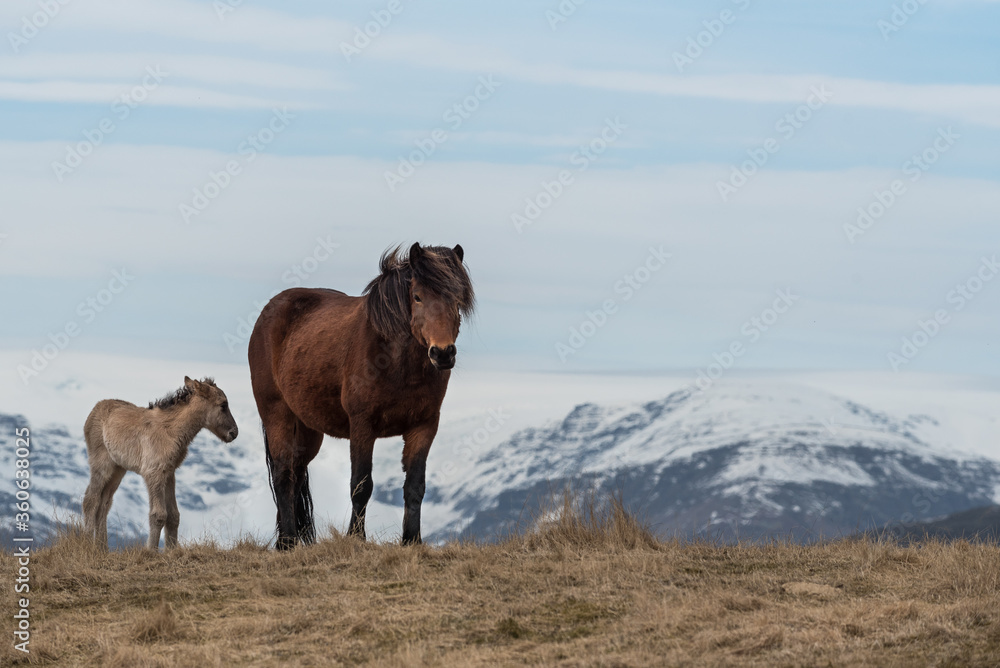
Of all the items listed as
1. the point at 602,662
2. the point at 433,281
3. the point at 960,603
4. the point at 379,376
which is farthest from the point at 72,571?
the point at 960,603

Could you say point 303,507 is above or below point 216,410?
below

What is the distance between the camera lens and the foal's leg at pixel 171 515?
12.8 meters

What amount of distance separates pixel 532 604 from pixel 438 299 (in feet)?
11.0

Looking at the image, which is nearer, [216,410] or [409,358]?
[409,358]

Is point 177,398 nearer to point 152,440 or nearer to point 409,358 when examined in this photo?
point 152,440

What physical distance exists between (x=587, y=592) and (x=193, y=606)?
287 centimetres

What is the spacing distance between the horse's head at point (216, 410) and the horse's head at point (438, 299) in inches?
137

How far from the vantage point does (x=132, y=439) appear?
42.9 feet

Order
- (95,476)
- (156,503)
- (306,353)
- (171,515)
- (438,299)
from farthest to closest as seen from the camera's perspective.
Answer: (95,476), (171,515), (156,503), (306,353), (438,299)

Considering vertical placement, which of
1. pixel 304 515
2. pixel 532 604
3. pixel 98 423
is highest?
pixel 98 423

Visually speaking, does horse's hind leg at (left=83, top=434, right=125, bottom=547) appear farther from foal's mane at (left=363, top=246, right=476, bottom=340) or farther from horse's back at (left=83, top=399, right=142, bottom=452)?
foal's mane at (left=363, top=246, right=476, bottom=340)

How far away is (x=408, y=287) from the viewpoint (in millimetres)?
11273


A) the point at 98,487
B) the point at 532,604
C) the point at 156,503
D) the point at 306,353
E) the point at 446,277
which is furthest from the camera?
the point at 98,487

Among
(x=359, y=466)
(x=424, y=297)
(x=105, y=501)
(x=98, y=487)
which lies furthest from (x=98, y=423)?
(x=424, y=297)
